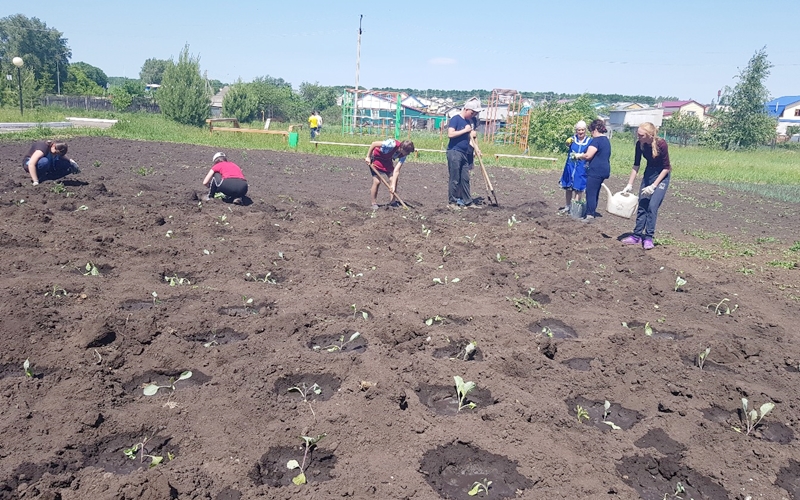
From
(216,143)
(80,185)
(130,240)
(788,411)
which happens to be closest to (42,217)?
(130,240)

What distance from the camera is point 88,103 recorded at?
185 ft

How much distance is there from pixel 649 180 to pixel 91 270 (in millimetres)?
7241

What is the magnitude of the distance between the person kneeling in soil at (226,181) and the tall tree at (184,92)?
81.3 feet

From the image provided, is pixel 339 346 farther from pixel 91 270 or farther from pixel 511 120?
pixel 511 120

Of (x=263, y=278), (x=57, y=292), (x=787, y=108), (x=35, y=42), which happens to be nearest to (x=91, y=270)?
(x=57, y=292)

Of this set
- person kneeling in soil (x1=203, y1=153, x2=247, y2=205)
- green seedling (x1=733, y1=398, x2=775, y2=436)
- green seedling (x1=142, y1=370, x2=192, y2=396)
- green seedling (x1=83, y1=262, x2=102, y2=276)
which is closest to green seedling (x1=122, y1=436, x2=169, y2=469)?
green seedling (x1=142, y1=370, x2=192, y2=396)

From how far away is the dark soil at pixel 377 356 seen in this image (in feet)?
11.3

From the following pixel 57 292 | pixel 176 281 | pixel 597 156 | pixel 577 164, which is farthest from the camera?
pixel 577 164

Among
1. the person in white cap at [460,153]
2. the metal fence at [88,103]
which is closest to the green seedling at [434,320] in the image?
the person in white cap at [460,153]

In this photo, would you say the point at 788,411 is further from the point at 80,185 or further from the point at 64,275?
the point at 80,185

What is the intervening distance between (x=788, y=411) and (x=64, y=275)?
6.31 metres

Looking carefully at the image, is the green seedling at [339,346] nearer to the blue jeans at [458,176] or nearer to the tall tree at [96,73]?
the blue jeans at [458,176]

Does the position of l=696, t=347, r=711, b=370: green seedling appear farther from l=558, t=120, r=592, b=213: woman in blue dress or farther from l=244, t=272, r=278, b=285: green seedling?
l=558, t=120, r=592, b=213: woman in blue dress

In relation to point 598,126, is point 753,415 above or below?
below
